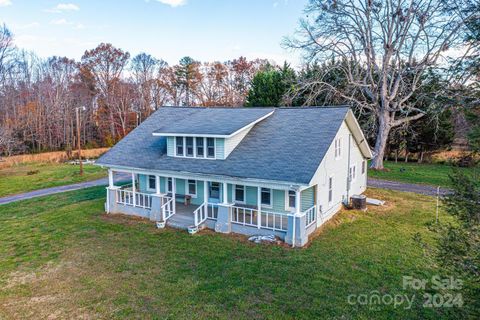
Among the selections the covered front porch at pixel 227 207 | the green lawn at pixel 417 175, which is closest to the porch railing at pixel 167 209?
the covered front porch at pixel 227 207

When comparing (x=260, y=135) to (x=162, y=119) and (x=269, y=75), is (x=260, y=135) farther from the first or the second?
(x=269, y=75)

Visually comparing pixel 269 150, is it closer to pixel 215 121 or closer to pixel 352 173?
pixel 215 121

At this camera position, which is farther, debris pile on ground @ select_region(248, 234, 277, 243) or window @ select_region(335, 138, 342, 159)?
window @ select_region(335, 138, 342, 159)

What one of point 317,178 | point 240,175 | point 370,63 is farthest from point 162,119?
point 370,63

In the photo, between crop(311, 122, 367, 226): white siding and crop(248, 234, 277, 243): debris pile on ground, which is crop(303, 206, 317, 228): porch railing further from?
crop(248, 234, 277, 243): debris pile on ground

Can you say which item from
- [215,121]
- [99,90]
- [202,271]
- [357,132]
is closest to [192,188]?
[215,121]

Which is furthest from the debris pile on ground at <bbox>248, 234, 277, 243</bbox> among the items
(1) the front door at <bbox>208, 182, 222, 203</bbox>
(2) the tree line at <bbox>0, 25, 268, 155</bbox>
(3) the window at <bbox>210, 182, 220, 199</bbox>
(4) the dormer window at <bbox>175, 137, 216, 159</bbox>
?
(2) the tree line at <bbox>0, 25, 268, 155</bbox>
